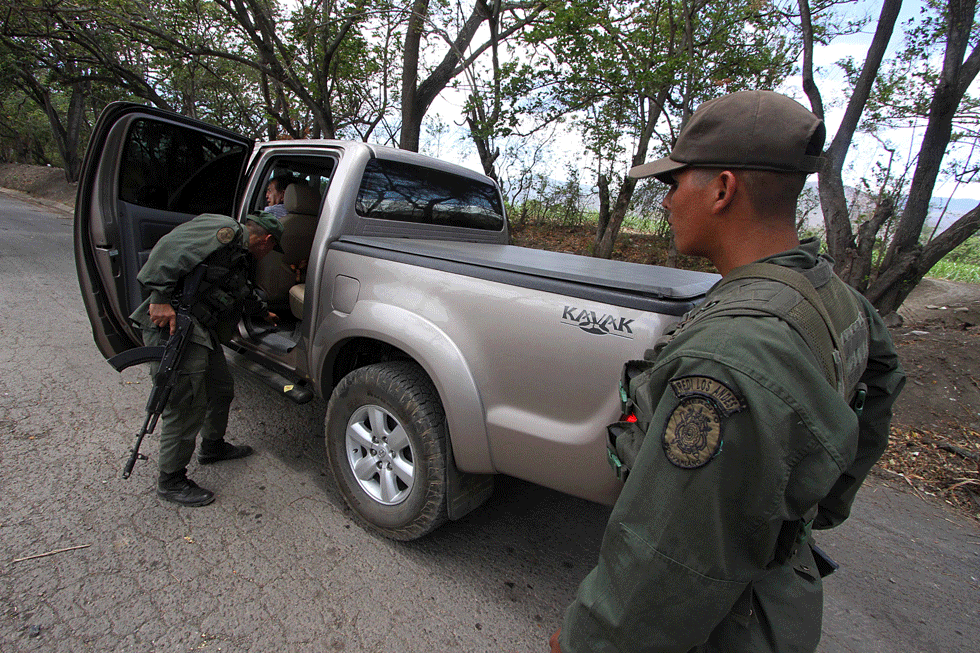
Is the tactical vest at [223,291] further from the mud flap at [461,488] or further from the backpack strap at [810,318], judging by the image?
the backpack strap at [810,318]

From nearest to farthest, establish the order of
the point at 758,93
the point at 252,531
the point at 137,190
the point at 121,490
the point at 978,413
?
the point at 758,93 → the point at 252,531 → the point at 121,490 → the point at 137,190 → the point at 978,413

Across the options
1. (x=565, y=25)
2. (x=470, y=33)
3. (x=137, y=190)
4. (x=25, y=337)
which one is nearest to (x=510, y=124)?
(x=565, y=25)

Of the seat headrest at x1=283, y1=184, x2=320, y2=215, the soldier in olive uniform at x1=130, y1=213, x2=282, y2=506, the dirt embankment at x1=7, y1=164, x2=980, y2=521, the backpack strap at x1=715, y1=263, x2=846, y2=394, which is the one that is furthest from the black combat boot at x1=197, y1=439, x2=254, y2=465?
the dirt embankment at x1=7, y1=164, x2=980, y2=521

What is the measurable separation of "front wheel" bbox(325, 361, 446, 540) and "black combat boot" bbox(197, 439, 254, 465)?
32.4 inches

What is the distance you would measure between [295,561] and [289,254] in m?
2.51

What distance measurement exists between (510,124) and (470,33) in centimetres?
227

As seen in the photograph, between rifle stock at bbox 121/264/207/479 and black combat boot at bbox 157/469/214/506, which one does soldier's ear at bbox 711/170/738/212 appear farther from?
black combat boot at bbox 157/469/214/506

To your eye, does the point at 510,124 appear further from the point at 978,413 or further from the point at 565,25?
the point at 978,413

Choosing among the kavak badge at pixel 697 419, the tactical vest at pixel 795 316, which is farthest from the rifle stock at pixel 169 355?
the kavak badge at pixel 697 419

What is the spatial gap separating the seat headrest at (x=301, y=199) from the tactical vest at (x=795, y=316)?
126 inches

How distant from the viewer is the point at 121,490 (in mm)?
2627

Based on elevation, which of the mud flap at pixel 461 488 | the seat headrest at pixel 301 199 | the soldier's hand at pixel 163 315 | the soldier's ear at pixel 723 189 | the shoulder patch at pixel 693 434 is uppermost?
the soldier's ear at pixel 723 189

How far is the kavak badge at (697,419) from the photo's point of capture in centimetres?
78

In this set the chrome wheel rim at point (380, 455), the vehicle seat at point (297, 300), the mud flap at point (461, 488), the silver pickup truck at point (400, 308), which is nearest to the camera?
the silver pickup truck at point (400, 308)
